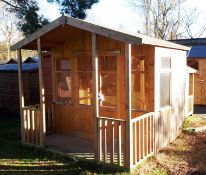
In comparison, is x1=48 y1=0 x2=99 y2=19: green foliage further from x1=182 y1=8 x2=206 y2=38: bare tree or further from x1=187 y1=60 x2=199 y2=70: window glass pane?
x1=182 y1=8 x2=206 y2=38: bare tree

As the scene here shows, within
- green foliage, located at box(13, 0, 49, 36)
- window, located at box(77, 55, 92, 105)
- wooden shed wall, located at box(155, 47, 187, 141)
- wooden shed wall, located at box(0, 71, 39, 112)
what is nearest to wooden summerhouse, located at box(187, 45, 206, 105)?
wooden shed wall, located at box(155, 47, 187, 141)

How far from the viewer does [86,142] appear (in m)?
7.89

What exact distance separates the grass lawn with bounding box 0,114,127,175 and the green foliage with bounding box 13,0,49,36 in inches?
239

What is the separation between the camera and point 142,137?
6.51m

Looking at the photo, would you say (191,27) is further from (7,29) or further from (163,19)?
(7,29)

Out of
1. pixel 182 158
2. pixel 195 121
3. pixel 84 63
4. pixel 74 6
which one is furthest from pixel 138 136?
pixel 74 6

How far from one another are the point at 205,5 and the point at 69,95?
2505 cm

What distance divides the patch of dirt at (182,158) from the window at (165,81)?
1.19 m

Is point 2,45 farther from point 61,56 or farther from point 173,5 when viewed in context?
point 61,56

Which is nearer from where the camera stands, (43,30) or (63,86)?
(43,30)

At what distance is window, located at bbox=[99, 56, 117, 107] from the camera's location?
7.50 m

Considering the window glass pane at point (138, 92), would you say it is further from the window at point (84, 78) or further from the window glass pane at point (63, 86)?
the window glass pane at point (63, 86)

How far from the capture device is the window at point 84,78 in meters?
8.00

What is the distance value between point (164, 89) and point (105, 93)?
154cm
